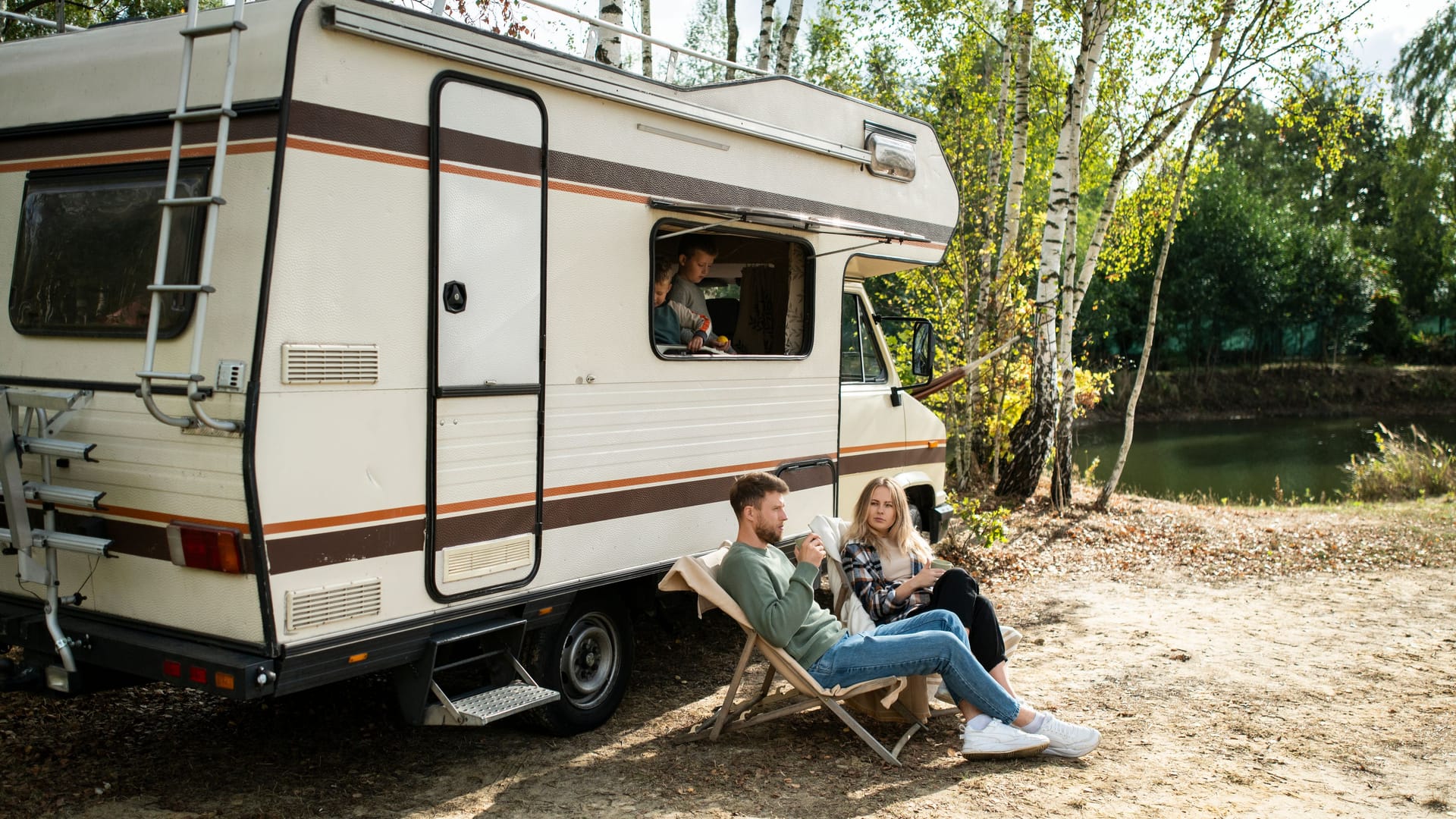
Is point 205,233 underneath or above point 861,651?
above

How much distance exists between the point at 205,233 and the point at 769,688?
286 centimetres

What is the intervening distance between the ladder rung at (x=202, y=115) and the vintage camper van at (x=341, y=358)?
1cm

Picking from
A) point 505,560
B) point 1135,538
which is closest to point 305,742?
point 505,560

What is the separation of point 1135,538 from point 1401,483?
18.0 ft

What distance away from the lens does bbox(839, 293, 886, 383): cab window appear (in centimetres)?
633

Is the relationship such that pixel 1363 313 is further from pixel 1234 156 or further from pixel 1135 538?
pixel 1135 538

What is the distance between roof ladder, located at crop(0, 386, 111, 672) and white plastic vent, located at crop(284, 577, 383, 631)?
0.69 meters

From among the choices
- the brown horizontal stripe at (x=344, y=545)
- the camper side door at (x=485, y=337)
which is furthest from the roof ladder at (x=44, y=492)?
the camper side door at (x=485, y=337)

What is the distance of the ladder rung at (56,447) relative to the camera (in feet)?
12.0

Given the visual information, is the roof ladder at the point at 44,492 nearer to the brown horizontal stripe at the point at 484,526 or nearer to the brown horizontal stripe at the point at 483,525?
the brown horizontal stripe at the point at 483,525

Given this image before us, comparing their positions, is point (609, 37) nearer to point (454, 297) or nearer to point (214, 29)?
point (454, 297)

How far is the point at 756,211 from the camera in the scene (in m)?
5.04

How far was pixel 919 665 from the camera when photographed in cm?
450

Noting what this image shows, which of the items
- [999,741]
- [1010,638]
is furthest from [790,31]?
[999,741]
